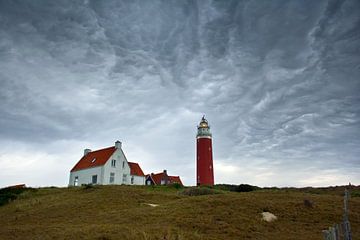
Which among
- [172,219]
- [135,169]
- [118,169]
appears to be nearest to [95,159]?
[118,169]

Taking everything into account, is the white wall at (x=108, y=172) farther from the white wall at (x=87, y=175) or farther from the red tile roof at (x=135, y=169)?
the red tile roof at (x=135, y=169)

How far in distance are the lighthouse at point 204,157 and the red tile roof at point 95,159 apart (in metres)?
14.7

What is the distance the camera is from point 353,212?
21.0m

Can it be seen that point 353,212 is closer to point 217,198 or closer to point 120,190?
point 217,198

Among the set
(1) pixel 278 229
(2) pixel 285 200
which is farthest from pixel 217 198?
(1) pixel 278 229

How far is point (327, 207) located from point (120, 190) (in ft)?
59.5

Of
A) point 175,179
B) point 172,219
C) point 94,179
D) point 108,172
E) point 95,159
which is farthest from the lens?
point 175,179

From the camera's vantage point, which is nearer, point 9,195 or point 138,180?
point 9,195

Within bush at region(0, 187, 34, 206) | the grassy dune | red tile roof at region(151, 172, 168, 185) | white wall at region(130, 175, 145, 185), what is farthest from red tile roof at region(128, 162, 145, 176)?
the grassy dune

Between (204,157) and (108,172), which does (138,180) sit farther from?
(204,157)

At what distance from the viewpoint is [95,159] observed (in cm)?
4988

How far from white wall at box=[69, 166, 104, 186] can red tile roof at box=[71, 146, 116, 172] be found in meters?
0.60

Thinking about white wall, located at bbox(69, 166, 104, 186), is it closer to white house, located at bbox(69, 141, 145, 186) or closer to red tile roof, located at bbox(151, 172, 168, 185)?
white house, located at bbox(69, 141, 145, 186)

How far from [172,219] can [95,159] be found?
33.8 metres
